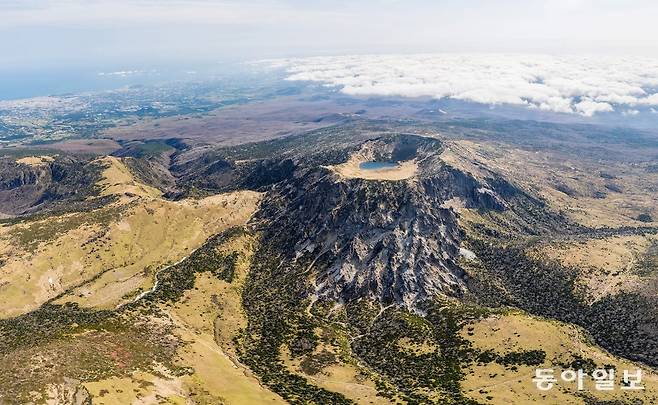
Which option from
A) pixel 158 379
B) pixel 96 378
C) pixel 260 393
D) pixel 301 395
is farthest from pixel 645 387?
pixel 96 378

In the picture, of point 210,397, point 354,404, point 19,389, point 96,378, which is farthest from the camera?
point 354,404

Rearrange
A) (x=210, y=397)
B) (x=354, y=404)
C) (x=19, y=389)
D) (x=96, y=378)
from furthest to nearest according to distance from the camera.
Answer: (x=354, y=404), (x=210, y=397), (x=96, y=378), (x=19, y=389)

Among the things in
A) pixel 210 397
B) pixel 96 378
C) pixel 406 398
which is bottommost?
pixel 406 398

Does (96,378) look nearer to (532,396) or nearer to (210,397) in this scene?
(210,397)

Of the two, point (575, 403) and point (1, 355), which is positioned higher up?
point (1, 355)

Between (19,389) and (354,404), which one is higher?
(19,389)

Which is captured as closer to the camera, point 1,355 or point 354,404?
point 1,355

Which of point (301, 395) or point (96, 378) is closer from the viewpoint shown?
point (96, 378)

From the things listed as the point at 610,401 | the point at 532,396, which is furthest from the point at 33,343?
the point at 610,401

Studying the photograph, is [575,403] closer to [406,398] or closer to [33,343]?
[406,398]
